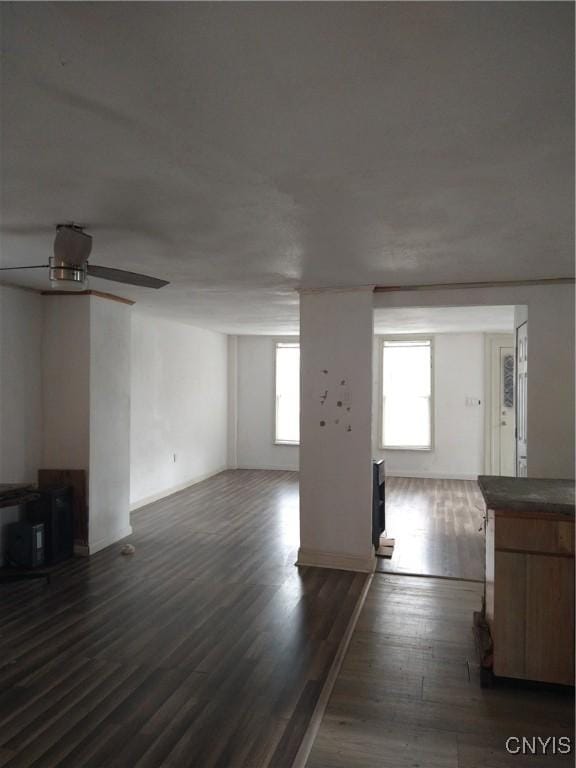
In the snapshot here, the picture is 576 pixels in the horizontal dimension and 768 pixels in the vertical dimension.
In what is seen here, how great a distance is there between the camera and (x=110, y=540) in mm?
5242

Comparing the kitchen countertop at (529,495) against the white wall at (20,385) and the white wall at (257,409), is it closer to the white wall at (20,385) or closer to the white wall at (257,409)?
the white wall at (20,385)

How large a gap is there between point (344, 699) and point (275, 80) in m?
2.76

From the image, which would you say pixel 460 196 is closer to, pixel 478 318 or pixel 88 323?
pixel 88 323

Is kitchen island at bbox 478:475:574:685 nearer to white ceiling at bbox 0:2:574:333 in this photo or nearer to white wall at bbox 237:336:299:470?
white ceiling at bbox 0:2:574:333

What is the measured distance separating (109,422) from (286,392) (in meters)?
4.61

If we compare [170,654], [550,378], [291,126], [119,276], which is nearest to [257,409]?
[550,378]

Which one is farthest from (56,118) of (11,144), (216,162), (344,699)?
(344,699)

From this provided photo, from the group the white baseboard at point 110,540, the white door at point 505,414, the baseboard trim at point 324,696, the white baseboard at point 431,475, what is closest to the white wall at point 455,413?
the white baseboard at point 431,475

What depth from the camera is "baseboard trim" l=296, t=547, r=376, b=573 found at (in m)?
4.48

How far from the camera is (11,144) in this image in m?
1.88

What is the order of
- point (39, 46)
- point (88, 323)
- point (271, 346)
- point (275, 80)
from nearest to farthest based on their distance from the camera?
point (39, 46) → point (275, 80) → point (88, 323) → point (271, 346)

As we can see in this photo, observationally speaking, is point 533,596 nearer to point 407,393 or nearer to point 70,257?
point 70,257

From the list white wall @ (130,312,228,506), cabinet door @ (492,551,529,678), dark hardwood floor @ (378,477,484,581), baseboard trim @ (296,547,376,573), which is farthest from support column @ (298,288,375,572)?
white wall @ (130,312,228,506)

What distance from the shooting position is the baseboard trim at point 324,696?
89.2 inches
